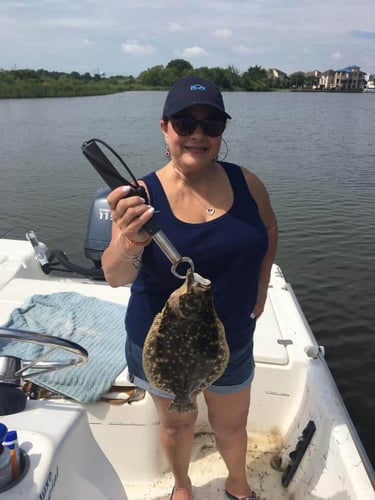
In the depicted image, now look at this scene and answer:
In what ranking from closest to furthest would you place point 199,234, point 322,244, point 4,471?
1. point 4,471
2. point 199,234
3. point 322,244

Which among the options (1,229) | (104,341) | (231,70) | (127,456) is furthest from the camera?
(231,70)

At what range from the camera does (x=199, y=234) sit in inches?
77.0

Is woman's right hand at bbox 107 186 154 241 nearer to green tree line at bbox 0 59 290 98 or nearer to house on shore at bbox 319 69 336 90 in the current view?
green tree line at bbox 0 59 290 98

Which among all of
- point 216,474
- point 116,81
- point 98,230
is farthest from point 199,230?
point 116,81

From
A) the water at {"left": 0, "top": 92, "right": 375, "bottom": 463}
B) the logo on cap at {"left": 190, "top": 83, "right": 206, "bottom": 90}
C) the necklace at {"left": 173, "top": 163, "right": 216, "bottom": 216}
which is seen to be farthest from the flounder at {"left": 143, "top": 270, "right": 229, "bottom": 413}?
the water at {"left": 0, "top": 92, "right": 375, "bottom": 463}

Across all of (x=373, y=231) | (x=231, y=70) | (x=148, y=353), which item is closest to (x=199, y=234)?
(x=148, y=353)

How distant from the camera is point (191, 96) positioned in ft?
6.17

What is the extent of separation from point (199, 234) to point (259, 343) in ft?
5.50

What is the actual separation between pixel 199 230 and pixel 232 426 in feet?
3.89

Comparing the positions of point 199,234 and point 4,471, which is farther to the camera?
point 199,234

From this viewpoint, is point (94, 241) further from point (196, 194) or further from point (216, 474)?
point (196, 194)

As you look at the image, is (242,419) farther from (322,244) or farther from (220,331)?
(322,244)

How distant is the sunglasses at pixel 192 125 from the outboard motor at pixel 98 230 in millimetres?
2832

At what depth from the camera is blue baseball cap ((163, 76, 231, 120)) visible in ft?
6.14
